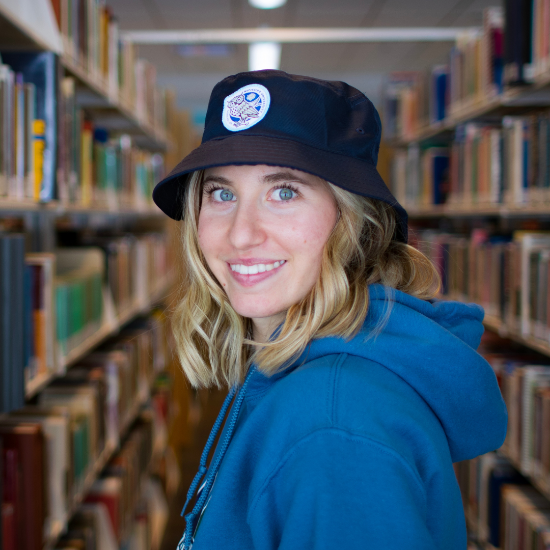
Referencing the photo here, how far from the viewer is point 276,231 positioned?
93cm

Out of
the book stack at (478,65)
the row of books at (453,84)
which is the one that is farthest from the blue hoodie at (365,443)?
the book stack at (478,65)

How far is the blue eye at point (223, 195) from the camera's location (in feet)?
3.38

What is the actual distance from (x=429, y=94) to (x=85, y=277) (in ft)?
7.96

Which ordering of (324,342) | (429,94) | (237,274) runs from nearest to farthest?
(324,342) → (237,274) → (429,94)

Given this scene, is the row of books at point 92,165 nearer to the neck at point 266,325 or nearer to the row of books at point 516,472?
the neck at point 266,325

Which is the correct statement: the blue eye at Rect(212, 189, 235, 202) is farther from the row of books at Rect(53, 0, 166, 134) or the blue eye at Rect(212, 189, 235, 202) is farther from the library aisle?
the row of books at Rect(53, 0, 166, 134)

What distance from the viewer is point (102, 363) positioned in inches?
87.8

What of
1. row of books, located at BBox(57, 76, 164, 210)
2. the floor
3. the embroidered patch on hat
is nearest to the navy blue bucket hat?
the embroidered patch on hat

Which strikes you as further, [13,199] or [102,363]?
[102,363]

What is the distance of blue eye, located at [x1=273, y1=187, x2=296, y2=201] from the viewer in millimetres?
943

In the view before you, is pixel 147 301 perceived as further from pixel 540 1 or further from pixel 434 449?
pixel 434 449

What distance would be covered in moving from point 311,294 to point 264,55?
20.0ft

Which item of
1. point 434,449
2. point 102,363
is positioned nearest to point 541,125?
point 434,449

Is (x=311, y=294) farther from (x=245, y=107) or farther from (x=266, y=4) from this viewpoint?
(x=266, y=4)
